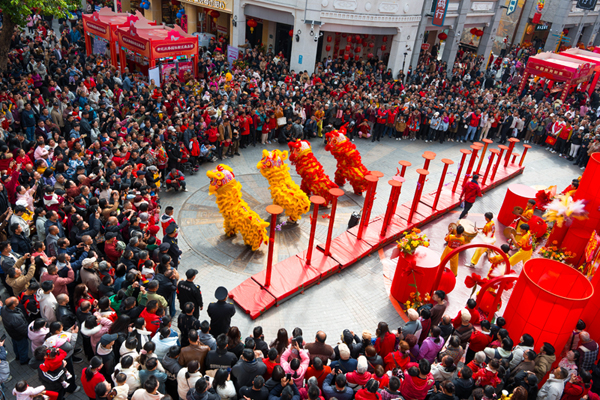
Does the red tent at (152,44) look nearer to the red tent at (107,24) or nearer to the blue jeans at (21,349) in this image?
the red tent at (107,24)

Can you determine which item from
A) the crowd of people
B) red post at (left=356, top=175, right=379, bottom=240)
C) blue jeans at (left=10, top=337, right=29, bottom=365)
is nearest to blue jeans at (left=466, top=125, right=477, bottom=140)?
the crowd of people

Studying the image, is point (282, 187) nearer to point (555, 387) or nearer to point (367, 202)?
point (367, 202)

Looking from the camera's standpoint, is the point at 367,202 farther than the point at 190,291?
→ Yes

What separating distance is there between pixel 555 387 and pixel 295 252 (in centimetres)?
617

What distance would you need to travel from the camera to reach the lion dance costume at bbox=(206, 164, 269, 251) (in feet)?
33.8

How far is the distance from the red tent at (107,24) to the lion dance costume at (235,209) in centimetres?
1195

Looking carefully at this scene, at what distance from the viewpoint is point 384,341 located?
703 centimetres

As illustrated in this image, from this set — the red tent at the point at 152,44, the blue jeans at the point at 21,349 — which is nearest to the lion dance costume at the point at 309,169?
the blue jeans at the point at 21,349

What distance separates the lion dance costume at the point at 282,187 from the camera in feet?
37.2

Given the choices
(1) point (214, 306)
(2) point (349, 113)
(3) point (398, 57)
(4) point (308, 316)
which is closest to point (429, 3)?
(3) point (398, 57)

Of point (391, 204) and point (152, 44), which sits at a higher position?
point (152, 44)

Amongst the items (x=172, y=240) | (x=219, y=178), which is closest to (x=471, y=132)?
(x=219, y=178)

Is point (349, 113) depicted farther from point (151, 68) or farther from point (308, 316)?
point (308, 316)

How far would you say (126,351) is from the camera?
604 cm
